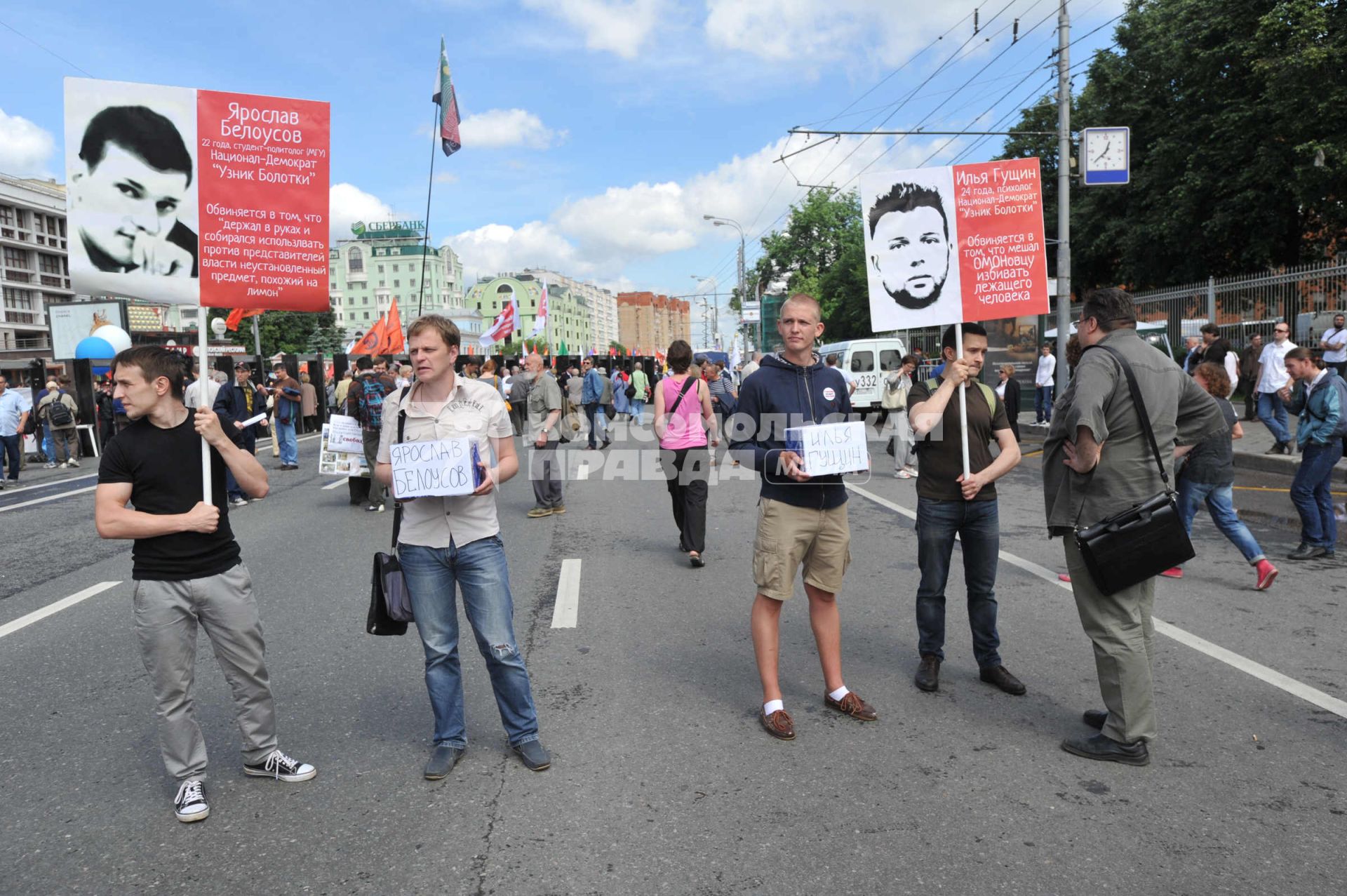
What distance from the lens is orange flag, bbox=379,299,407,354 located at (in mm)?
30859

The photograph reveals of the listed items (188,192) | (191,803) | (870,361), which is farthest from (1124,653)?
(870,361)

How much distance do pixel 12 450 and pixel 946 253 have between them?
16952mm

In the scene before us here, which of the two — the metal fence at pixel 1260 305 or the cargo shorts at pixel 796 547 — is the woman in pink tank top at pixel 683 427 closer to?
the cargo shorts at pixel 796 547

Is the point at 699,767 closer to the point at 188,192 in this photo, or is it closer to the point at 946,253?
the point at 946,253

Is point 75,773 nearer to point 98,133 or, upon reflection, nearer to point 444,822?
point 444,822

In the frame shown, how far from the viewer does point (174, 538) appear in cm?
351

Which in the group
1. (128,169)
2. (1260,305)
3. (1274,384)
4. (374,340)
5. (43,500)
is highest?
(374,340)

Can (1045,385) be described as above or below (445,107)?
below

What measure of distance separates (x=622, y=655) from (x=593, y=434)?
46.9 ft

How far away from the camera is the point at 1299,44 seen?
22.7 metres

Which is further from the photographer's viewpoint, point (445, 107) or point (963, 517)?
point (445, 107)

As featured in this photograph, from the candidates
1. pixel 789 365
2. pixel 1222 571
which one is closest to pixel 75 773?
pixel 789 365

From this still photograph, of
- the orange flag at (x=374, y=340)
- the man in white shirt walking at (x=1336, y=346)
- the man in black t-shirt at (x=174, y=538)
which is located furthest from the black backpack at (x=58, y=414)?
the man in white shirt walking at (x=1336, y=346)

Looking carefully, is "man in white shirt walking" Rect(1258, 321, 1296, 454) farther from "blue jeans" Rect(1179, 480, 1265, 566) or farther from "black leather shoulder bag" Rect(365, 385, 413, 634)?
"black leather shoulder bag" Rect(365, 385, 413, 634)
